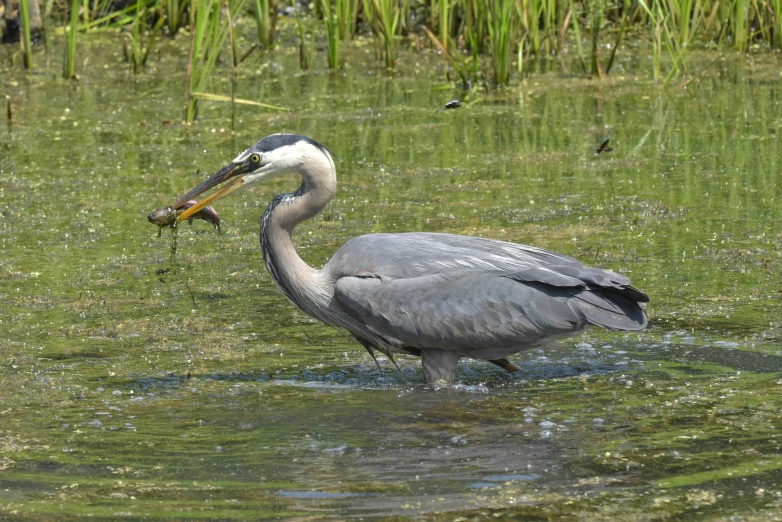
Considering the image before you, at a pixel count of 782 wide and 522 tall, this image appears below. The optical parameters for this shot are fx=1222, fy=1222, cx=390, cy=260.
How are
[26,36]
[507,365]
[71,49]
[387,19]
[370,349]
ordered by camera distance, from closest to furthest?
[507,365]
[370,349]
[71,49]
[26,36]
[387,19]

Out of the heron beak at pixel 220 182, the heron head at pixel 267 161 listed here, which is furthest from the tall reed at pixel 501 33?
the heron beak at pixel 220 182

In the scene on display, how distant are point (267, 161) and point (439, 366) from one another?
1.22m

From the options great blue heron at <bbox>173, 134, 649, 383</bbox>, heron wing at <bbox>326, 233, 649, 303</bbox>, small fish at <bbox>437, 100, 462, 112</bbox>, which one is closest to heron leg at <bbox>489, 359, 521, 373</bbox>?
great blue heron at <bbox>173, 134, 649, 383</bbox>

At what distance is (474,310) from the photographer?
17.1 ft

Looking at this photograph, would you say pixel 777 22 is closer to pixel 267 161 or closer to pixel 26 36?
pixel 26 36

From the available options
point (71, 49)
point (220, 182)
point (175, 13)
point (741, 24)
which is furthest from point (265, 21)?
point (220, 182)

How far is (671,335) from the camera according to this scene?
546 cm

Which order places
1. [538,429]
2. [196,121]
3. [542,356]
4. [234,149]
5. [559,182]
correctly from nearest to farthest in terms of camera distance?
[538,429] → [542,356] → [559,182] → [234,149] → [196,121]

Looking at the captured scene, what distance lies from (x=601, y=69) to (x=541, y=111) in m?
1.50

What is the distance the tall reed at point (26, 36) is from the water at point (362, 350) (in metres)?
0.44

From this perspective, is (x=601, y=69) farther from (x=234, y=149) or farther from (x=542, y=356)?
(x=542, y=356)

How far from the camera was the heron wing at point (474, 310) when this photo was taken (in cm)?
519

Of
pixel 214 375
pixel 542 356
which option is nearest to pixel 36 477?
pixel 214 375

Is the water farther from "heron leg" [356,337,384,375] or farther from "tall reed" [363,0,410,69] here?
"tall reed" [363,0,410,69]
